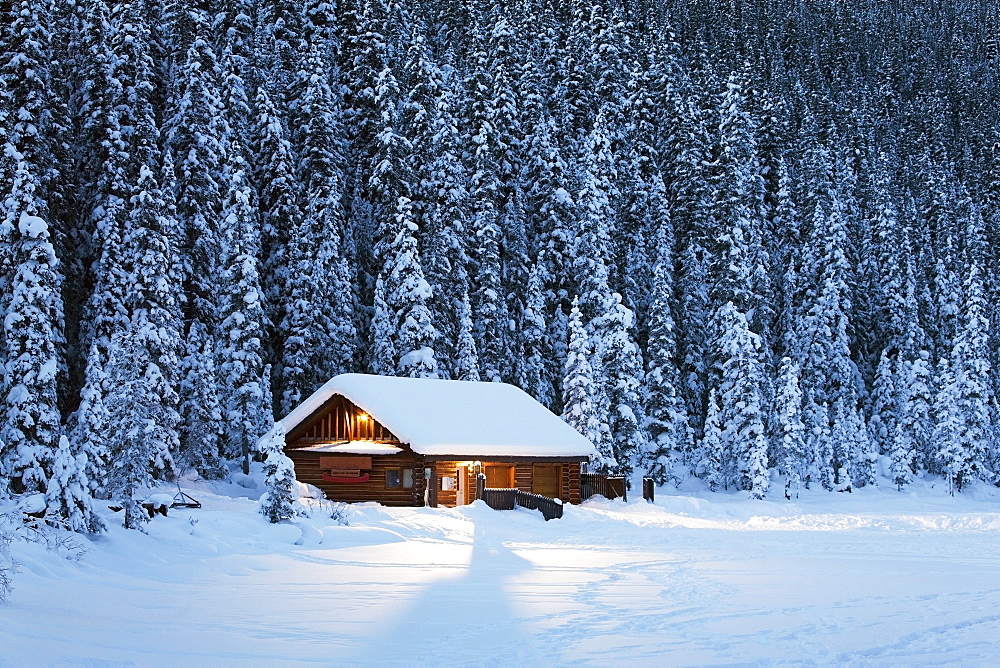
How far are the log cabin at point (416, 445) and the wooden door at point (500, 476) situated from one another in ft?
0.13

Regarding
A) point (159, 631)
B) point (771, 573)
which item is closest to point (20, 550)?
point (159, 631)

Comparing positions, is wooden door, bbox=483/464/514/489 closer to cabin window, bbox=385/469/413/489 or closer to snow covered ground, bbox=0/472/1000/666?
cabin window, bbox=385/469/413/489

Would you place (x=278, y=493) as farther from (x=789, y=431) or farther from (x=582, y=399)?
(x=789, y=431)

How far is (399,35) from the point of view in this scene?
60844mm

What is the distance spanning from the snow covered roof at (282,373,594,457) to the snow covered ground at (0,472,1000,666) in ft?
25.1

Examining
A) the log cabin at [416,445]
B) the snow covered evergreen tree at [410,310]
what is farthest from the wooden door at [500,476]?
the snow covered evergreen tree at [410,310]

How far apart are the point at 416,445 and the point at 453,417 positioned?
128 inches

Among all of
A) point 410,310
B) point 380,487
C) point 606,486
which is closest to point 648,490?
point 606,486

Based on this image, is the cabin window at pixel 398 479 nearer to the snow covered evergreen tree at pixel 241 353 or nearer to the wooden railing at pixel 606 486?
the snow covered evergreen tree at pixel 241 353

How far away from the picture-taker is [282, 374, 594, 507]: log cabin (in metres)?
34.1

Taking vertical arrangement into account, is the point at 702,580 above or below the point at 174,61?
below

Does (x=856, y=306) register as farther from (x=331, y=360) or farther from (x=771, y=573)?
(x=771, y=573)

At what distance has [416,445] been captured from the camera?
32875 millimetres

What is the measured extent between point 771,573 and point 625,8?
76969 mm
